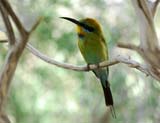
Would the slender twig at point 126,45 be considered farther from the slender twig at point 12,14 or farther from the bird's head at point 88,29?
the bird's head at point 88,29

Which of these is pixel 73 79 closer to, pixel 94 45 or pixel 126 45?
pixel 94 45

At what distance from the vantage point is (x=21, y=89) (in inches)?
134

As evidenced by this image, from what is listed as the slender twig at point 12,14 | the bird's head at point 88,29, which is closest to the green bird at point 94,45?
the bird's head at point 88,29

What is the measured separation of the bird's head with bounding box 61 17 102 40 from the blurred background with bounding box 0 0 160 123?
768mm

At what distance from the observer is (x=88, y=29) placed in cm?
215

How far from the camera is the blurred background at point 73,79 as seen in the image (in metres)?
3.06

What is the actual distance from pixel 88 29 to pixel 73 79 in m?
1.27

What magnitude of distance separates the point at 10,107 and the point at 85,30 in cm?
139

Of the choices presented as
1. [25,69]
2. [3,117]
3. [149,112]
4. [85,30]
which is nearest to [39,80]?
[25,69]

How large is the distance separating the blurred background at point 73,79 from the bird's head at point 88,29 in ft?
2.52

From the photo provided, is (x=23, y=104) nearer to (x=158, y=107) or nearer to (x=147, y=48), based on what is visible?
(x=158, y=107)

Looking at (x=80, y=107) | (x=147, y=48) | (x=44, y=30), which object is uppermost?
(x=147, y=48)

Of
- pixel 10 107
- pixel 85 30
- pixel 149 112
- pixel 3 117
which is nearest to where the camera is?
A: pixel 3 117

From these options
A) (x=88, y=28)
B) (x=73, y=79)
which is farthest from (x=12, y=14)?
(x=73, y=79)
